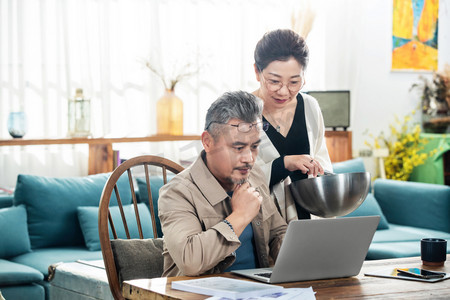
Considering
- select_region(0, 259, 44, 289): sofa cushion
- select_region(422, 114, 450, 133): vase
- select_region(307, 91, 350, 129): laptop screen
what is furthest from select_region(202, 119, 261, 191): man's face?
select_region(422, 114, 450, 133): vase

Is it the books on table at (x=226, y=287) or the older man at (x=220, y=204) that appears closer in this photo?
the books on table at (x=226, y=287)

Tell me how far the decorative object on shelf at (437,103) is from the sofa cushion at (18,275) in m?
3.82

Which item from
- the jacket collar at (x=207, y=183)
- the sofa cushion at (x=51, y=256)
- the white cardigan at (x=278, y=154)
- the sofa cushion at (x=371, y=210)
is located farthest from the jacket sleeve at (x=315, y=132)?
the sofa cushion at (x=371, y=210)

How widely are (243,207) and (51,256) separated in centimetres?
197

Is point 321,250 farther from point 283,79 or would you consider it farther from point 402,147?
point 402,147

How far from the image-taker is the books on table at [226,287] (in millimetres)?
1334

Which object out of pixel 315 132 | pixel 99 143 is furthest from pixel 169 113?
pixel 315 132

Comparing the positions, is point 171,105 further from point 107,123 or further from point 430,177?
point 430,177

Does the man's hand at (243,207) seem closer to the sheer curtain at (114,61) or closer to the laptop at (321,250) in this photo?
the laptop at (321,250)

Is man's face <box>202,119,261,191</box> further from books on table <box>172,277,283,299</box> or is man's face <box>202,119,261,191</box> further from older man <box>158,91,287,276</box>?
books on table <box>172,277,283,299</box>

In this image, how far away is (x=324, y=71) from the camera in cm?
556

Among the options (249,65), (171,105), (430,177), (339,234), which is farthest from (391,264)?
(430,177)

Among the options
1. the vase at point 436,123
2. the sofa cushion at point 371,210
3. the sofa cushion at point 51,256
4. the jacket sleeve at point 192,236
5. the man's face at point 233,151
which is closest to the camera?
the jacket sleeve at point 192,236

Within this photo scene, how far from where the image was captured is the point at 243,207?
1.67 m
